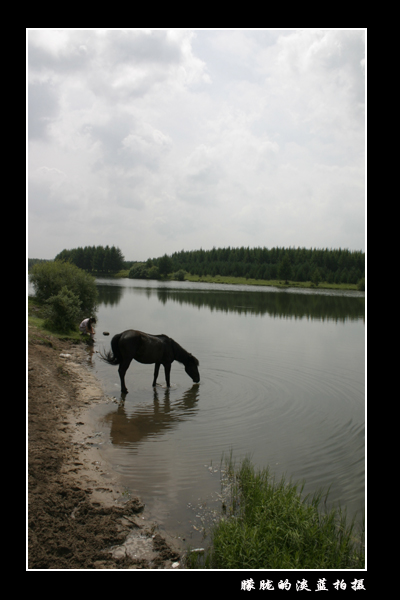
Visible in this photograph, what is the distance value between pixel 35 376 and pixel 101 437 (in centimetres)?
431

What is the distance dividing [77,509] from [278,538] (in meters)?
3.14

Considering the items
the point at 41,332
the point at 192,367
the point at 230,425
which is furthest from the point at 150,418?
the point at 41,332

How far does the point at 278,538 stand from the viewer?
5.35 m

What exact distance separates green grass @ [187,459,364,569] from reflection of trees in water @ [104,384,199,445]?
3.56m

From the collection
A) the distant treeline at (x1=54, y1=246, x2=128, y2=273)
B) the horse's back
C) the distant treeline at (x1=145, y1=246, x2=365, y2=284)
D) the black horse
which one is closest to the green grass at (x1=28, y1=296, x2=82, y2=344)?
the black horse

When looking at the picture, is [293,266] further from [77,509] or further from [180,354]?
[77,509]

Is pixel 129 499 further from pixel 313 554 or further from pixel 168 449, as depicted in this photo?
pixel 313 554

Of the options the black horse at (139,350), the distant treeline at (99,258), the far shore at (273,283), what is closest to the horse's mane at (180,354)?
the black horse at (139,350)

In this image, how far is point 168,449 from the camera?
8758mm
